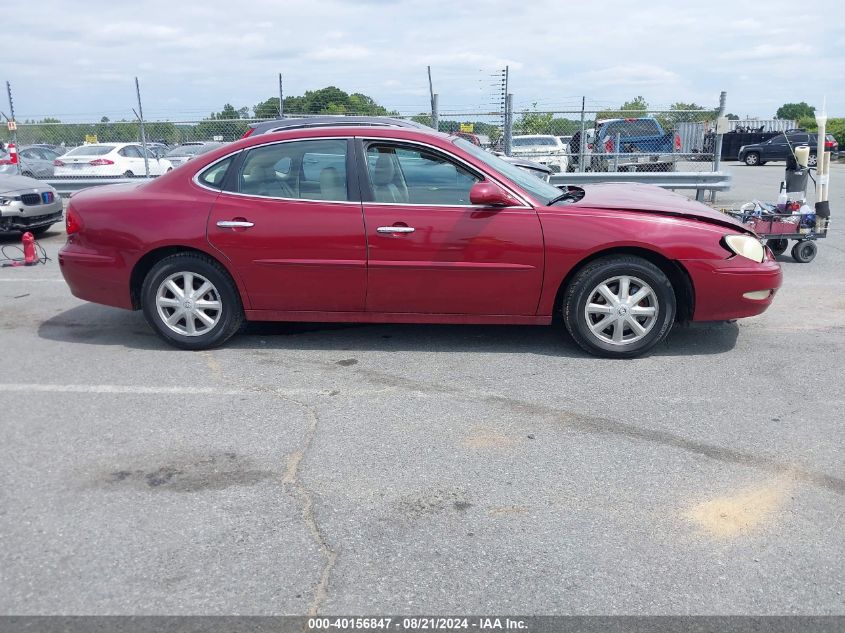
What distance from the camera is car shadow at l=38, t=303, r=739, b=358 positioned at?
5.72m

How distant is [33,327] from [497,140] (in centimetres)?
1179

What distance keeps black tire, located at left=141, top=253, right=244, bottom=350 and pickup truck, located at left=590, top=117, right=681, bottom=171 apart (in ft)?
36.0

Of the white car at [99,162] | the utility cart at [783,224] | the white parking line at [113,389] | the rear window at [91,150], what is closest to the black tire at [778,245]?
the utility cart at [783,224]

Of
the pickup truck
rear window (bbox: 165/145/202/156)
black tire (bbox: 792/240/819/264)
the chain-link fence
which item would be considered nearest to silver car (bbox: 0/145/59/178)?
the chain-link fence

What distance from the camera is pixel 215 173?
18.6 feet

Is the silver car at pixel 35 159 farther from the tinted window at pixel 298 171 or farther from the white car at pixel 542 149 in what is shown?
the tinted window at pixel 298 171

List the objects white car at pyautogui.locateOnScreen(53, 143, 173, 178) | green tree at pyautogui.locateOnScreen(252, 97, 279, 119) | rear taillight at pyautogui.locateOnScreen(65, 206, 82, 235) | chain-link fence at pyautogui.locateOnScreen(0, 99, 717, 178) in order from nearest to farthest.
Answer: rear taillight at pyautogui.locateOnScreen(65, 206, 82, 235) → chain-link fence at pyautogui.locateOnScreen(0, 99, 717, 178) → green tree at pyautogui.locateOnScreen(252, 97, 279, 119) → white car at pyautogui.locateOnScreen(53, 143, 173, 178)

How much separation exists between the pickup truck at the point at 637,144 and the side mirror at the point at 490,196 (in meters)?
10.3

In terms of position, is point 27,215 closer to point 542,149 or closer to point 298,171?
point 298,171

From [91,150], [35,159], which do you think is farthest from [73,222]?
[35,159]

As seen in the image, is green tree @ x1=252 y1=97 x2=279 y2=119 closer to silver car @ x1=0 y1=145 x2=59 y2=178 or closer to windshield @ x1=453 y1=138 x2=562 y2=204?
silver car @ x1=0 y1=145 x2=59 y2=178

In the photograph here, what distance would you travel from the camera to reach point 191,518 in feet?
11.3

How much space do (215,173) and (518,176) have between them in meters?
2.23

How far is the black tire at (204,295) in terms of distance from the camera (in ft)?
18.4
